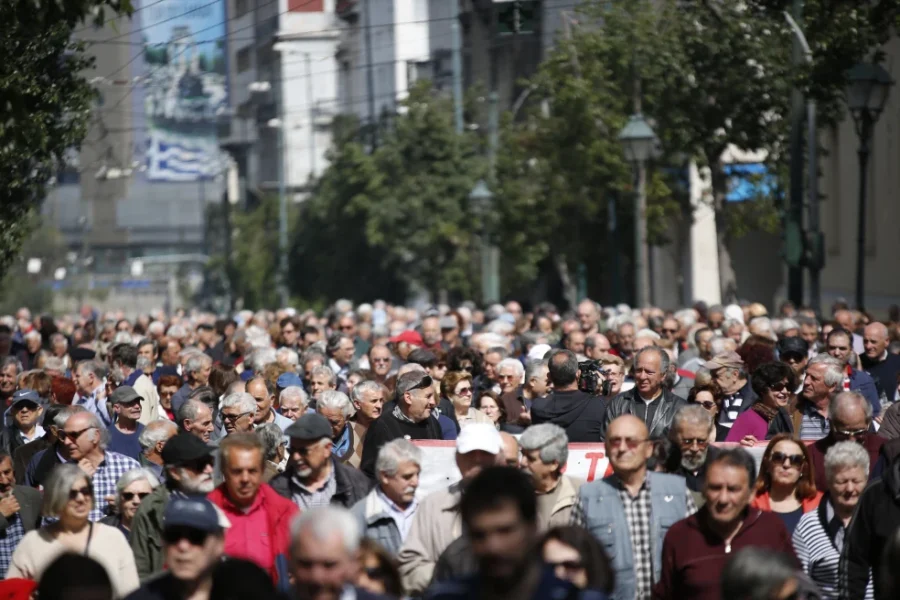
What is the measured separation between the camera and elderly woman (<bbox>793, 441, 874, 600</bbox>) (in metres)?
8.49

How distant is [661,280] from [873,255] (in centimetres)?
1962

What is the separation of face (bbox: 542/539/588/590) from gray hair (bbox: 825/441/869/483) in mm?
2624

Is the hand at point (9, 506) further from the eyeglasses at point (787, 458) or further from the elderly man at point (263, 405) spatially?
the eyeglasses at point (787, 458)

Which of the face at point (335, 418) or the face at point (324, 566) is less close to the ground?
the face at point (324, 566)

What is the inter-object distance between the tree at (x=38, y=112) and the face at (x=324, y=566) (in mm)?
8396

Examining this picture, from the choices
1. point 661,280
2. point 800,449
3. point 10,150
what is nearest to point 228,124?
point 661,280

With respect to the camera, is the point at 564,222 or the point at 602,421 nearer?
the point at 602,421

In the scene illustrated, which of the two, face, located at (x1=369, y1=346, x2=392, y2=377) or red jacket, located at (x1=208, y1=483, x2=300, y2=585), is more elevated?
face, located at (x1=369, y1=346, x2=392, y2=377)

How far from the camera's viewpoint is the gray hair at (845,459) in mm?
8617

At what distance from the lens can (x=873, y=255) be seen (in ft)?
109

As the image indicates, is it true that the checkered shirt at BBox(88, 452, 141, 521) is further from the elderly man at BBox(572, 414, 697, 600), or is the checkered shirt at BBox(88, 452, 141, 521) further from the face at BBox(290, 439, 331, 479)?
the elderly man at BBox(572, 414, 697, 600)

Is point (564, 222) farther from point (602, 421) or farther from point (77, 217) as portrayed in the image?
point (77, 217)

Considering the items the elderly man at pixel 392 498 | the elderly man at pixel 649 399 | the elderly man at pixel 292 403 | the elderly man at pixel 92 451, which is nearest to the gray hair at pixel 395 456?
the elderly man at pixel 392 498

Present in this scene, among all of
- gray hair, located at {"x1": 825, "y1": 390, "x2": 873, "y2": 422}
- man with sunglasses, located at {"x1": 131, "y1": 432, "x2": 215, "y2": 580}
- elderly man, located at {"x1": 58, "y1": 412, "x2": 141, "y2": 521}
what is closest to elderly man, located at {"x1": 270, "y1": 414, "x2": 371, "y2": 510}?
man with sunglasses, located at {"x1": 131, "y1": 432, "x2": 215, "y2": 580}
